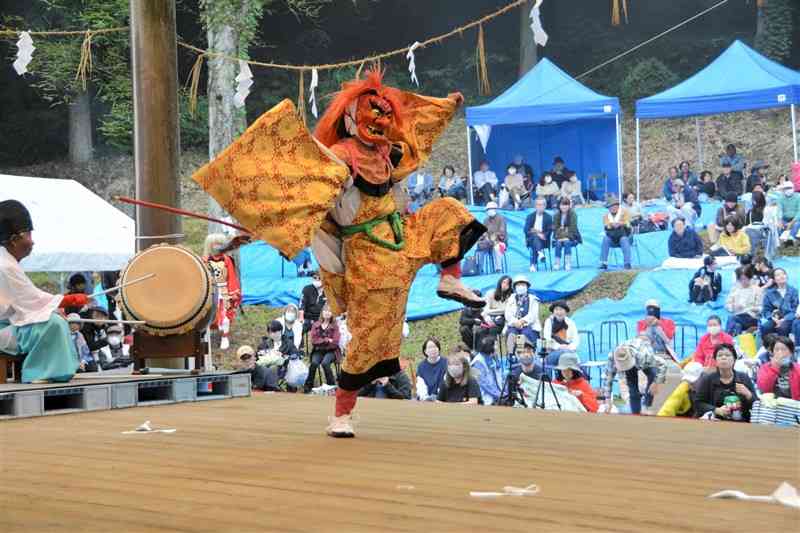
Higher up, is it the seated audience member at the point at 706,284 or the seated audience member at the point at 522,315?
the seated audience member at the point at 706,284

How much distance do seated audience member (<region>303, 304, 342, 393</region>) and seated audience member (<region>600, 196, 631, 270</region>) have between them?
2419mm

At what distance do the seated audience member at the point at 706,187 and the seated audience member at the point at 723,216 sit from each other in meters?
0.46

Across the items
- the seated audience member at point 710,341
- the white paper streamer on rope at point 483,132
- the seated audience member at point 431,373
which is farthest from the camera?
the white paper streamer on rope at point 483,132

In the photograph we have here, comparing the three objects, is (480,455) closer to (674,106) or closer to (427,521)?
(427,521)

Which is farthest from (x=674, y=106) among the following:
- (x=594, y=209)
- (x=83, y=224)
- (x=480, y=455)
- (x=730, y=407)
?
(x=480, y=455)

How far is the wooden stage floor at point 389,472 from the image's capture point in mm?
2463

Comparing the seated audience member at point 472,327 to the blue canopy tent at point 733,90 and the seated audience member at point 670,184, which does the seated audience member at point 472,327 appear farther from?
the blue canopy tent at point 733,90

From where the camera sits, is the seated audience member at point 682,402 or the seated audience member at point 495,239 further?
the seated audience member at point 495,239

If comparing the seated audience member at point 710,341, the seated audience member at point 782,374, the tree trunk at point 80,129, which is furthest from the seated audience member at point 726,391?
the tree trunk at point 80,129

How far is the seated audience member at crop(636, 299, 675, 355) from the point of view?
7.11 meters

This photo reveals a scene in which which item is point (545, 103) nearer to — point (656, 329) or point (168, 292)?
point (656, 329)

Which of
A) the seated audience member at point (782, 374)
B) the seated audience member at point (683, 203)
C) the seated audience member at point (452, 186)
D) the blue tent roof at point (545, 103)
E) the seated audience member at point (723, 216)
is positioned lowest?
the seated audience member at point (782, 374)

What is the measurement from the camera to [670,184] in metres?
9.15

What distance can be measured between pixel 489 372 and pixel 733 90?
3.43 meters
